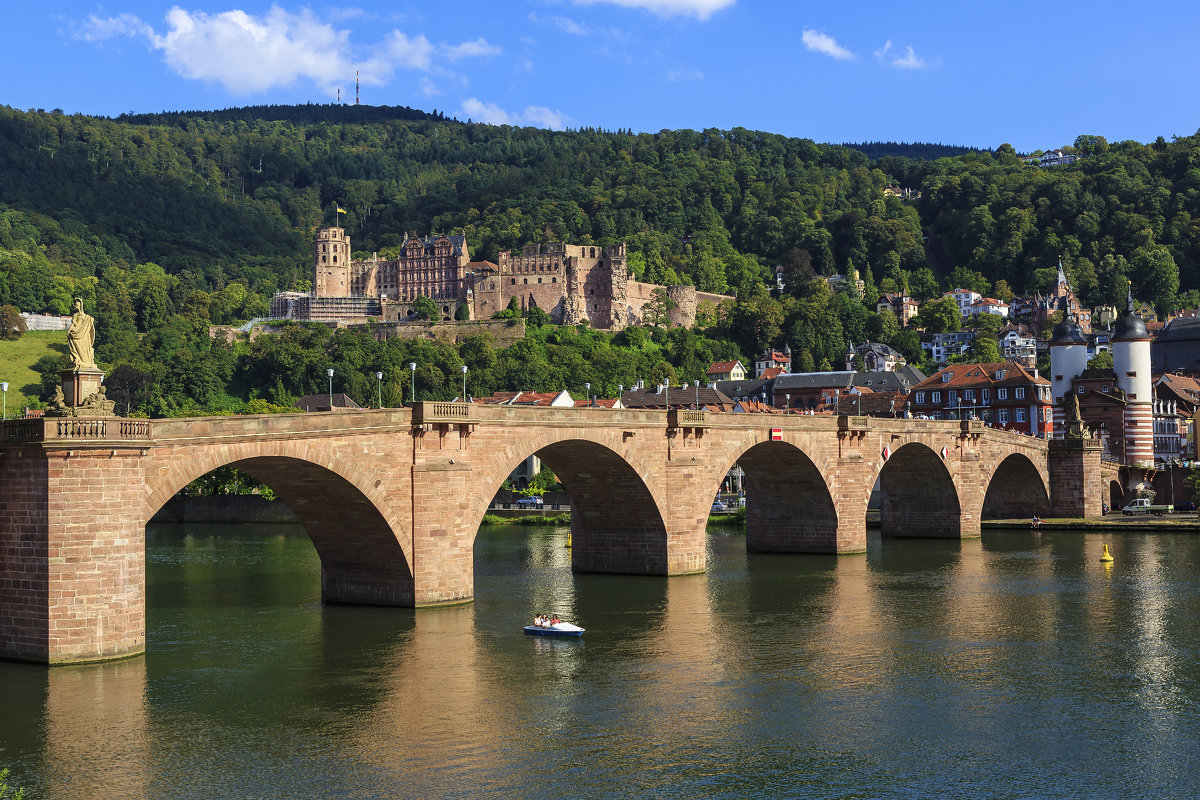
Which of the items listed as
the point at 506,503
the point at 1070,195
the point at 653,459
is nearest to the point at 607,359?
the point at 506,503

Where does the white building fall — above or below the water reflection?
above

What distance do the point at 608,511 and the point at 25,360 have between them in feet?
386

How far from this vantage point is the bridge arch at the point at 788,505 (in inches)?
2490

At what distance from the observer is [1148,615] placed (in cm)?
4534

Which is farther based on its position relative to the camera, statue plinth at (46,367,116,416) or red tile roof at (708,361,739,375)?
red tile roof at (708,361,739,375)

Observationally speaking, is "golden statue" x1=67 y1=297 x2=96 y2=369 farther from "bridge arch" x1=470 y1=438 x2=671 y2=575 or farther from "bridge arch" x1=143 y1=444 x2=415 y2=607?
"bridge arch" x1=470 y1=438 x2=671 y2=575

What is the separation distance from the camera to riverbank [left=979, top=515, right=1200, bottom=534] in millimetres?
77188

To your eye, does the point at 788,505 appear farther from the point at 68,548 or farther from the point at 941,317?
the point at 941,317

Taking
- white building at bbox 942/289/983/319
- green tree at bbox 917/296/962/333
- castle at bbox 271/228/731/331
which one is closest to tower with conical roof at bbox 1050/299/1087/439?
green tree at bbox 917/296/962/333

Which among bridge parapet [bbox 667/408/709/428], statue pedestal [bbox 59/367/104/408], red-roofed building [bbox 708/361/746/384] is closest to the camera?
statue pedestal [bbox 59/367/104/408]

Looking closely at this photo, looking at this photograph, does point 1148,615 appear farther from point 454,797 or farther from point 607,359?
point 607,359

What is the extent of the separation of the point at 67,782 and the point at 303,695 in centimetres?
790

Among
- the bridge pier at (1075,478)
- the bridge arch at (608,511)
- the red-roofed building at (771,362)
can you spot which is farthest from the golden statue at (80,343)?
the red-roofed building at (771,362)

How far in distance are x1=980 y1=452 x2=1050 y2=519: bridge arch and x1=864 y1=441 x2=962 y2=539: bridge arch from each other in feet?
33.9
